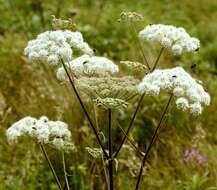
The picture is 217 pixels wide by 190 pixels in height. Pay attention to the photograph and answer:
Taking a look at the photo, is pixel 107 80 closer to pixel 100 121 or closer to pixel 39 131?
pixel 39 131

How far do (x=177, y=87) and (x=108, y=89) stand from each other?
32 cm

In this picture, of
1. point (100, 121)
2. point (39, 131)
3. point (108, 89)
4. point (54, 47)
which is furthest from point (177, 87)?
point (100, 121)

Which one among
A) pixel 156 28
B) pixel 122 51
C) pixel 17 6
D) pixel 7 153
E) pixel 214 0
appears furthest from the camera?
pixel 214 0

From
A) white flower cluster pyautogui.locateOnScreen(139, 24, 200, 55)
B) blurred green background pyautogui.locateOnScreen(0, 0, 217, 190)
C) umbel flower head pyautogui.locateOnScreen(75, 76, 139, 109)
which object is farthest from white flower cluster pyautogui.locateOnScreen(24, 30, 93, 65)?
blurred green background pyautogui.locateOnScreen(0, 0, 217, 190)

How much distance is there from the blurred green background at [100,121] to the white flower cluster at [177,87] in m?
0.84

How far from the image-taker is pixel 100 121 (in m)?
4.66

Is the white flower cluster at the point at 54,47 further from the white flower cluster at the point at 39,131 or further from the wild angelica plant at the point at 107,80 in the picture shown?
the white flower cluster at the point at 39,131

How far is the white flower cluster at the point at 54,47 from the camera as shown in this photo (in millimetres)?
2623

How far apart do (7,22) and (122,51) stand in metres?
1.60

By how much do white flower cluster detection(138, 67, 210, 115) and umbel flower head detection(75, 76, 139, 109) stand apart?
109mm

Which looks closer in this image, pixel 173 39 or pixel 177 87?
pixel 177 87

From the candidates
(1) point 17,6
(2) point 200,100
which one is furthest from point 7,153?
(1) point 17,6

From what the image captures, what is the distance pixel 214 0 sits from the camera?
9.45 m

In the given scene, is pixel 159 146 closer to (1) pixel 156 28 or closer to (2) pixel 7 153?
(2) pixel 7 153
